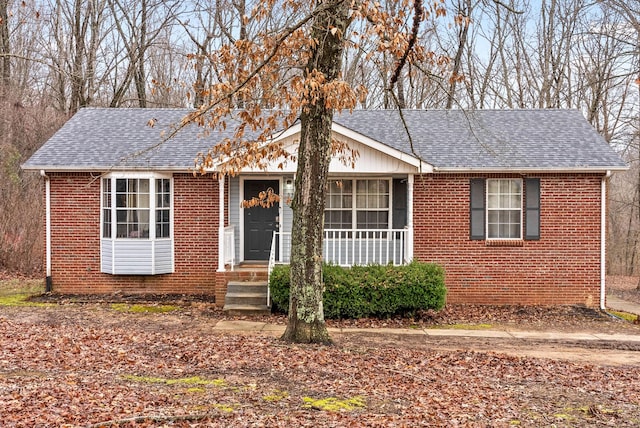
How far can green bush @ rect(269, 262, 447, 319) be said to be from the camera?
1332 centimetres

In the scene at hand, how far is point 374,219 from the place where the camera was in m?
16.0

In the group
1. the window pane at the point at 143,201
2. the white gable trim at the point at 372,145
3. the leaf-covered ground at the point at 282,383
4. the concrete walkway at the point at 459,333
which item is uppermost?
the white gable trim at the point at 372,145

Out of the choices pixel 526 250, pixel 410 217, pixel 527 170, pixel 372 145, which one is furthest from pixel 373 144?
pixel 526 250

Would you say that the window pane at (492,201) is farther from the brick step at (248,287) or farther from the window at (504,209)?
the brick step at (248,287)

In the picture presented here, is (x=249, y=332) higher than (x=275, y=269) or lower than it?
lower

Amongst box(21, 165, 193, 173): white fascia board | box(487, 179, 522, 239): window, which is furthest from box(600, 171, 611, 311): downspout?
box(21, 165, 193, 173): white fascia board

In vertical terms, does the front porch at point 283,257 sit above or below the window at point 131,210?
below

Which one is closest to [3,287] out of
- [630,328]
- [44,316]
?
[44,316]

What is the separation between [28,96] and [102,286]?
15399 mm

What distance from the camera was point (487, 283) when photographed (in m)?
15.5

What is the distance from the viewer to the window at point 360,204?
16047mm

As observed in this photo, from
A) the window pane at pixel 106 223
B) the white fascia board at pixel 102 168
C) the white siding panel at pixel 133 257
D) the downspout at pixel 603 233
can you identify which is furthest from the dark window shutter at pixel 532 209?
the window pane at pixel 106 223

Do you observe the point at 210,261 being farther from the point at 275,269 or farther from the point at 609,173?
the point at 609,173

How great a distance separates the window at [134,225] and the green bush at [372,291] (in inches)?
141
